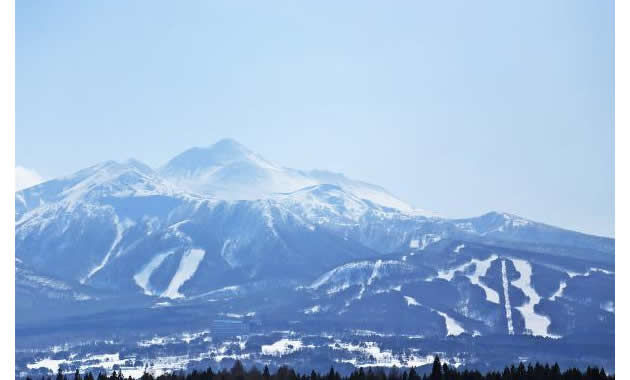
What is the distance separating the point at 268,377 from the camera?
154750 mm

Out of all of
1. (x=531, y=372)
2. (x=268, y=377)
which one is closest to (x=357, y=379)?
(x=268, y=377)
